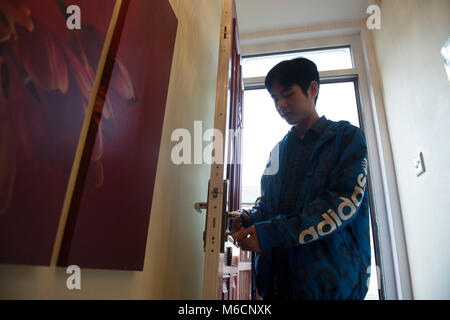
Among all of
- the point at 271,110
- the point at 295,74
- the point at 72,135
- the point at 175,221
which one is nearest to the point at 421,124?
the point at 295,74

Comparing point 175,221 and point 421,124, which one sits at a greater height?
point 421,124

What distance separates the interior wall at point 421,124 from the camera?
134 cm

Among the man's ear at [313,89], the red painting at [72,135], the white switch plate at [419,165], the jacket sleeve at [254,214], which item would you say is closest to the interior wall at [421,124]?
the white switch plate at [419,165]

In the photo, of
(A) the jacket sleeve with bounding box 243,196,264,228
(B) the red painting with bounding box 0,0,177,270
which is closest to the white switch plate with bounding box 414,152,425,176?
(A) the jacket sleeve with bounding box 243,196,264,228

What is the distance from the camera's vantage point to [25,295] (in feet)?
1.68

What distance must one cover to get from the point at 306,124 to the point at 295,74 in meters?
0.22

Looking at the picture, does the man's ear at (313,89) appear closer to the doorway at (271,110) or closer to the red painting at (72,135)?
the red painting at (72,135)

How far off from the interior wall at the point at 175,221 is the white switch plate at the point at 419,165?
1138 millimetres

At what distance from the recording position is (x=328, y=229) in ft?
3.03

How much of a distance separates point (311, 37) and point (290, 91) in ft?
5.35

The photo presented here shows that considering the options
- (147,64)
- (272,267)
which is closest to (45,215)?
(147,64)

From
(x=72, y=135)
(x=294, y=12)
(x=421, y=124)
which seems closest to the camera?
(x=72, y=135)

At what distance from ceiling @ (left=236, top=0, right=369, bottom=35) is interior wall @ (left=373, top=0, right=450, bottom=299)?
35cm

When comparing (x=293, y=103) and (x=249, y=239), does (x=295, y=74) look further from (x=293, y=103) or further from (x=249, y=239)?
(x=249, y=239)
